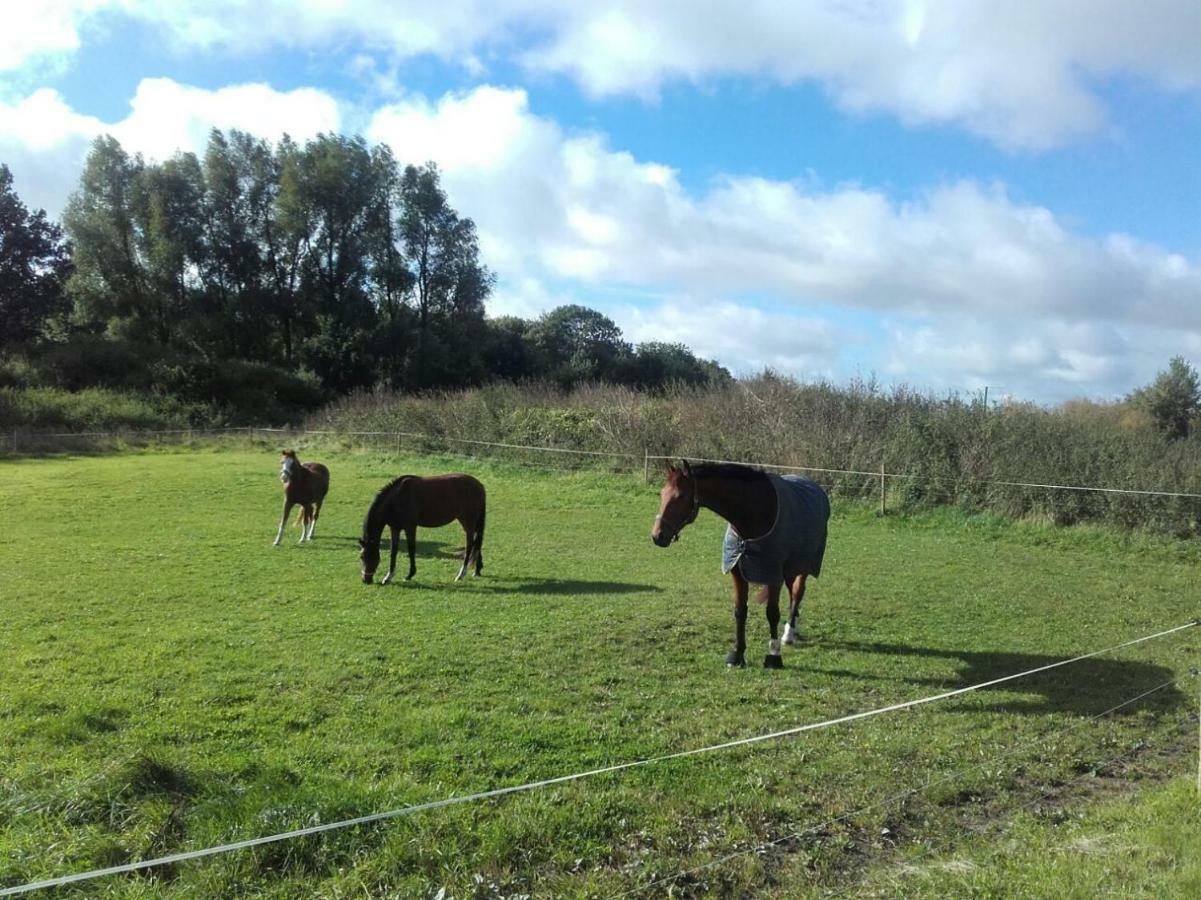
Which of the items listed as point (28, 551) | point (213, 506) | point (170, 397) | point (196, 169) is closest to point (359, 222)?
point (196, 169)

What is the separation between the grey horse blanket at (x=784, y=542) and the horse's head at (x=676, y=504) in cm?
56

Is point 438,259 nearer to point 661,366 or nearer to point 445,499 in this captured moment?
point 661,366

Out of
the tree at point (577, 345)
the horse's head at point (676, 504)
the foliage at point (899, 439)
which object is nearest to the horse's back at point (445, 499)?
the horse's head at point (676, 504)

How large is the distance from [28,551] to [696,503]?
1079 centimetres

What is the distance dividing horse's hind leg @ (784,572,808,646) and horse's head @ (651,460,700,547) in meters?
1.60

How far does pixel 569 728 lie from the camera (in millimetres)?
5250

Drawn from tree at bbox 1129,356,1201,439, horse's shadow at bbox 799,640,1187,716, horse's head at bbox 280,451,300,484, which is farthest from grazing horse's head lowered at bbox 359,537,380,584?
tree at bbox 1129,356,1201,439

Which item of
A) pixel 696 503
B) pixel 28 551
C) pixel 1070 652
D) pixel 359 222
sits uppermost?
pixel 359 222

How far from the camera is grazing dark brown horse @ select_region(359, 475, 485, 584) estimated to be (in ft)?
35.6

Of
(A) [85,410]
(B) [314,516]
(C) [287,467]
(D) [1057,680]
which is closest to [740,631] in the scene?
(D) [1057,680]

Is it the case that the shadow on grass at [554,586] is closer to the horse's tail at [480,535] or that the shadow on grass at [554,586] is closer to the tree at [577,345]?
the horse's tail at [480,535]

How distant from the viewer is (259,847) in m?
3.50

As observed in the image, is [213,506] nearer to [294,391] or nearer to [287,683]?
[287,683]

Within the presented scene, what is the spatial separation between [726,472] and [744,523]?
49cm
